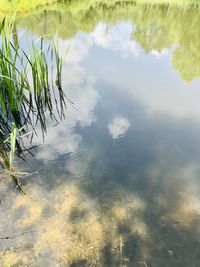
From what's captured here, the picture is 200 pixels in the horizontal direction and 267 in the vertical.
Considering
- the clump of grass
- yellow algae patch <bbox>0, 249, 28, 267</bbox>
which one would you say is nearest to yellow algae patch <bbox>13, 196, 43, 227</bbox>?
yellow algae patch <bbox>0, 249, 28, 267</bbox>

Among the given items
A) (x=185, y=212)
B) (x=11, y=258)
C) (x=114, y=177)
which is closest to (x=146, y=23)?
(x=114, y=177)

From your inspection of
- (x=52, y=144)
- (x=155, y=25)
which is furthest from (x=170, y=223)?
(x=155, y=25)

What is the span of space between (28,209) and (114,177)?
1730 millimetres

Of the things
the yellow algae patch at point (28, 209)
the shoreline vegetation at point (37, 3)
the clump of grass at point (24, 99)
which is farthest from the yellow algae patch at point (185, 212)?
the shoreline vegetation at point (37, 3)

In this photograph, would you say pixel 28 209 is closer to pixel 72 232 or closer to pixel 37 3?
pixel 72 232

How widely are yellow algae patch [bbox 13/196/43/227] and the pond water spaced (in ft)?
0.05

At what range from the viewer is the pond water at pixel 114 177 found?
4.68 meters

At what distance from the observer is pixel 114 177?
243 inches

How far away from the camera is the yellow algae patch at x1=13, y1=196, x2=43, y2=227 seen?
502cm

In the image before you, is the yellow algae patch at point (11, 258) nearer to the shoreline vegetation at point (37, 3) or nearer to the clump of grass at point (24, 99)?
the clump of grass at point (24, 99)

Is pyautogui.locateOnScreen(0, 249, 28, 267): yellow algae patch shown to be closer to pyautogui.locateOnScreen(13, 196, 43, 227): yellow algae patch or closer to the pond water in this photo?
the pond water

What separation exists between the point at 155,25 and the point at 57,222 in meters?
16.7

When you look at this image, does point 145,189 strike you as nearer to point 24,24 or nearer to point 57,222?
point 57,222

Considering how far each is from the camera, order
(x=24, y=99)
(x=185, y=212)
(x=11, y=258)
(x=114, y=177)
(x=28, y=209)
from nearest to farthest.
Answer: (x=11, y=258) < (x=28, y=209) < (x=185, y=212) < (x=114, y=177) < (x=24, y=99)
